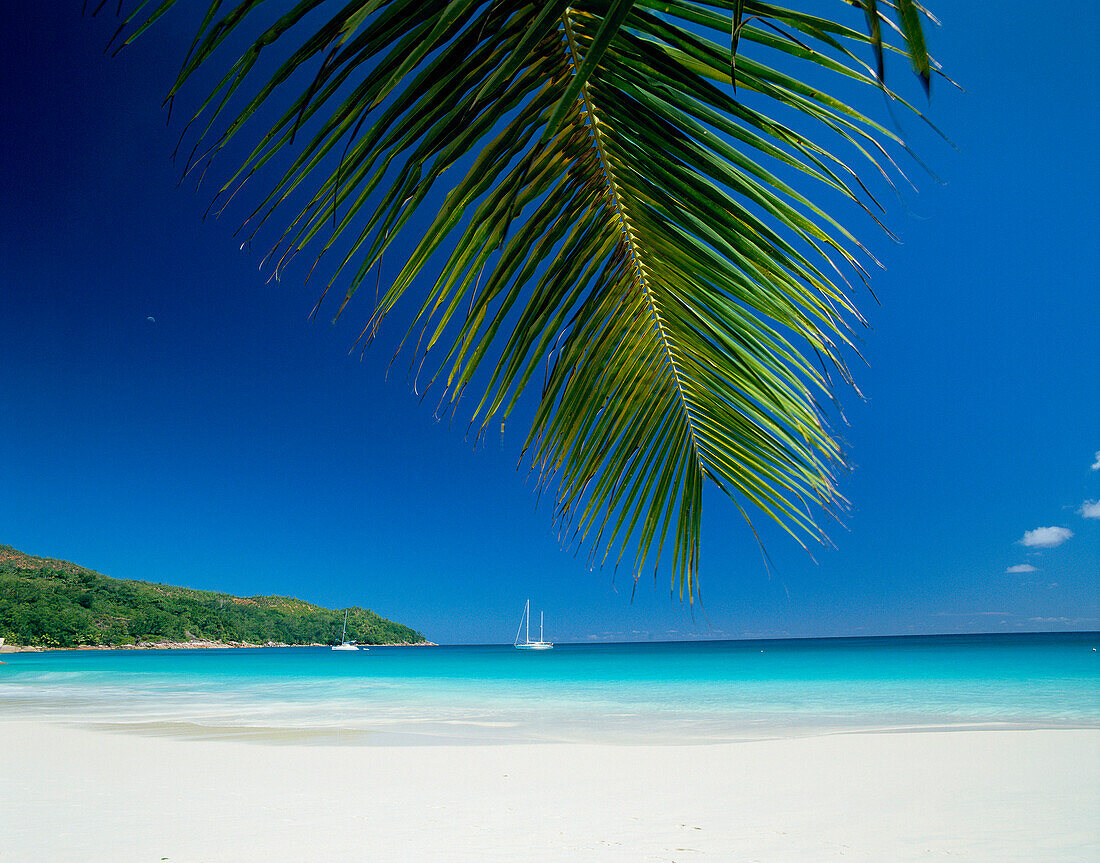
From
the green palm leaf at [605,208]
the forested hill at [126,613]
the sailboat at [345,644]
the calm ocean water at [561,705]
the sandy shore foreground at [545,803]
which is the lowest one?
the sailboat at [345,644]

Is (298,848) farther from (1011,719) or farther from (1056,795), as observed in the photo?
(1011,719)

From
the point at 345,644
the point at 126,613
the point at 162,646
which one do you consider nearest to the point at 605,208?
the point at 126,613

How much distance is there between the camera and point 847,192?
2.30 feet

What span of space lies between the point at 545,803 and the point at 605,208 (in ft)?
21.6

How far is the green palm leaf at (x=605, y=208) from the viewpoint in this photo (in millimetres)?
565

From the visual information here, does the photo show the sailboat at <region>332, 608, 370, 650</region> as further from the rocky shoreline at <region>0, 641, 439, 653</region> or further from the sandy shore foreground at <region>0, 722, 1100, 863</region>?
the sandy shore foreground at <region>0, 722, 1100, 863</region>

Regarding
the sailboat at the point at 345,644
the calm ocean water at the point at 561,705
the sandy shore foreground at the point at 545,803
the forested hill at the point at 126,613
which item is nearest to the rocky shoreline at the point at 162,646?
the forested hill at the point at 126,613

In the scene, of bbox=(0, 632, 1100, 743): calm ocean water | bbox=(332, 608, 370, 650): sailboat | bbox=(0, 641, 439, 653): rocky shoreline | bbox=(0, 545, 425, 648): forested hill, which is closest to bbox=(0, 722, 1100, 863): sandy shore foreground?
bbox=(0, 632, 1100, 743): calm ocean water

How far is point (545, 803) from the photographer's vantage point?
6.17 metres

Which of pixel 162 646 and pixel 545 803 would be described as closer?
pixel 545 803

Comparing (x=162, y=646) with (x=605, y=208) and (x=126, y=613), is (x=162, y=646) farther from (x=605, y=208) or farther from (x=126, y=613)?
(x=605, y=208)

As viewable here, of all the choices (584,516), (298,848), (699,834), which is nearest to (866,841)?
(699,834)

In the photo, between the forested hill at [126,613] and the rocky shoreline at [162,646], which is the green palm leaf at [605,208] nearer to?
the rocky shoreline at [162,646]

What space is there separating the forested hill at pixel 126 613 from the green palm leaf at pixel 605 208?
2695 inches
